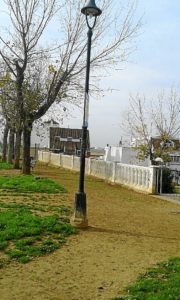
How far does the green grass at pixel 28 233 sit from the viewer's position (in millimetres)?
7126

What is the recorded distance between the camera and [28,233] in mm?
8328

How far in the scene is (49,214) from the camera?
10820 millimetres

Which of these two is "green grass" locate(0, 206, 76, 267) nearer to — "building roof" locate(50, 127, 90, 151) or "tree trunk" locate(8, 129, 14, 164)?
"tree trunk" locate(8, 129, 14, 164)

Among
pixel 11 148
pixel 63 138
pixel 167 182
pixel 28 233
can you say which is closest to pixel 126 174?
pixel 167 182

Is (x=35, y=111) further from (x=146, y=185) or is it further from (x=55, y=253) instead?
(x=55, y=253)

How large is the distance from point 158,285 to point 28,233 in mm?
3382

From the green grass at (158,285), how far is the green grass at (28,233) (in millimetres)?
1788

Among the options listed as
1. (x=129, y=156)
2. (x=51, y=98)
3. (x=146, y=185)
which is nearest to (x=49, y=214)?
(x=146, y=185)

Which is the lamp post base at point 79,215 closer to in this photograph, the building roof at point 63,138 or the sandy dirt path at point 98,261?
the sandy dirt path at point 98,261

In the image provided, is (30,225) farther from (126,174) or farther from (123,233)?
(126,174)

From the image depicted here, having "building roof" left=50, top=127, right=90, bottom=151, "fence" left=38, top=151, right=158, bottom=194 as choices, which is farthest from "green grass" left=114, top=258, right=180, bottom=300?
"building roof" left=50, top=127, right=90, bottom=151

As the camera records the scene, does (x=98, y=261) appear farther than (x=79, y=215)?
No

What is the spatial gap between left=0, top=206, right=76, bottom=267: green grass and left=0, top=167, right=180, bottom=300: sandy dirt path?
0.23 meters

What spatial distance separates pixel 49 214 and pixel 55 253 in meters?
3.54
